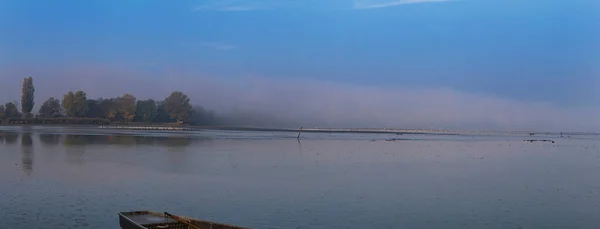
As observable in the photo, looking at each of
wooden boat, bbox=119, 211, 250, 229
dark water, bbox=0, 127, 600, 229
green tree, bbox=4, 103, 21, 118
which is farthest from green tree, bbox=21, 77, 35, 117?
wooden boat, bbox=119, 211, 250, 229

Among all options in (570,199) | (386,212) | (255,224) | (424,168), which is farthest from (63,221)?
(424,168)

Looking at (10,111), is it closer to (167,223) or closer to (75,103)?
(75,103)

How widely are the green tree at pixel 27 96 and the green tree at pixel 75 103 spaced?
14.6m

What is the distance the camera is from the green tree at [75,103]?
195500mm

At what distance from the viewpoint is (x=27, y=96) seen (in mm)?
177750

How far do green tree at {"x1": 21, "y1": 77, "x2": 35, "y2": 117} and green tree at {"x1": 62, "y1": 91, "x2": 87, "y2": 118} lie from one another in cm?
1455

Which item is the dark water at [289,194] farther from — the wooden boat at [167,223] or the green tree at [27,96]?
the green tree at [27,96]

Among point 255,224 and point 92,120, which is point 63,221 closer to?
point 255,224

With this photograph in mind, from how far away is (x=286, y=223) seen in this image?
842 inches

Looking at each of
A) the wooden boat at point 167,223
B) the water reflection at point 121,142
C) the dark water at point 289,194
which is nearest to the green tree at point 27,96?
the water reflection at point 121,142

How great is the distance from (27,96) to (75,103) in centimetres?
2017

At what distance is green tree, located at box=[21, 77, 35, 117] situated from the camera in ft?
575

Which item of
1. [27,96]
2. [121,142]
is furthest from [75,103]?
[121,142]

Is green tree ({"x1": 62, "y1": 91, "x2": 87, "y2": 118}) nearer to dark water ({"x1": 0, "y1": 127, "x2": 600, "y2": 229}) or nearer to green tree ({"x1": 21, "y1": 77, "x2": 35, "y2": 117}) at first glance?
green tree ({"x1": 21, "y1": 77, "x2": 35, "y2": 117})
